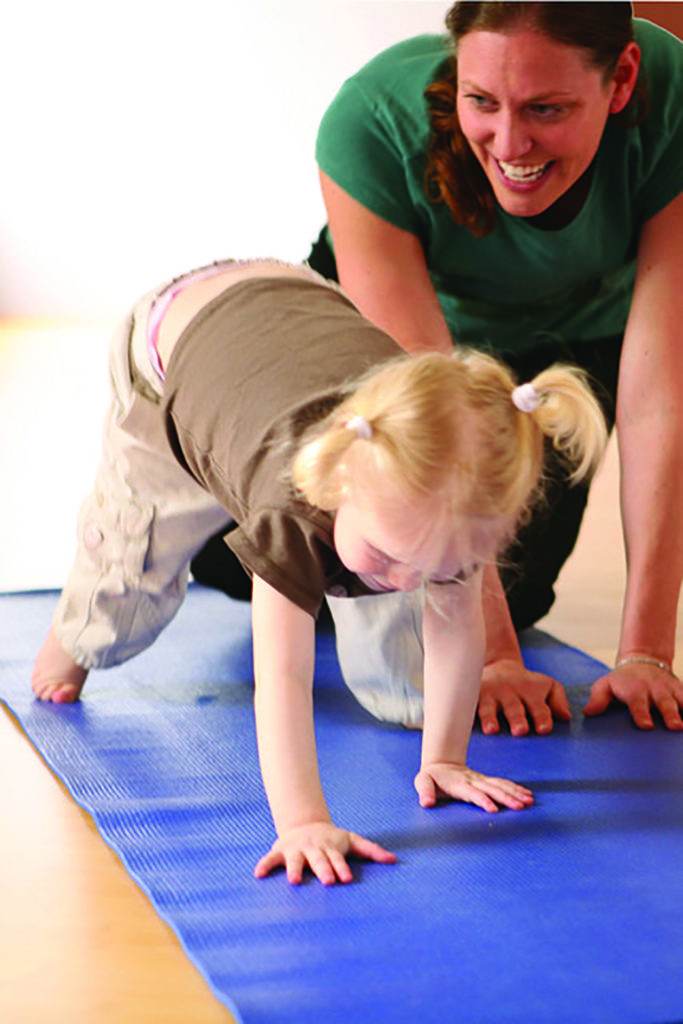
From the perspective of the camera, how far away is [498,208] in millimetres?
1839

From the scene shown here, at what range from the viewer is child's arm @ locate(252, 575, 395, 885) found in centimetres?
131

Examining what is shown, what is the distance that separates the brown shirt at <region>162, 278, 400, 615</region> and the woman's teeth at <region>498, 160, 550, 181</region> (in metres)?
0.25

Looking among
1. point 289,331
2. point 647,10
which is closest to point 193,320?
point 289,331

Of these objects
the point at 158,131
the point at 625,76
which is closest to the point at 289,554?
the point at 625,76

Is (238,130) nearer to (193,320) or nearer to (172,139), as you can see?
(172,139)

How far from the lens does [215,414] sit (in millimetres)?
1474

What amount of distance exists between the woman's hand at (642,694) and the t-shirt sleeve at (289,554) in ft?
1.83

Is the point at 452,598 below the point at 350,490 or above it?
below

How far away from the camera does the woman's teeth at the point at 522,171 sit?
66.1 inches

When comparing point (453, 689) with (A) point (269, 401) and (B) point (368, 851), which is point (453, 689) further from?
(A) point (269, 401)

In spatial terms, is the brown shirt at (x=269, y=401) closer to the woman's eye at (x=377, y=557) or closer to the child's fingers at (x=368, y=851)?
the woman's eye at (x=377, y=557)

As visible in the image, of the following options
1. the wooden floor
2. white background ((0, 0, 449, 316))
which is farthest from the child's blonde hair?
white background ((0, 0, 449, 316))

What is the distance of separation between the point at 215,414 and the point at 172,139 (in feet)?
16.4

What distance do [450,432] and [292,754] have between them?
13.0 inches
